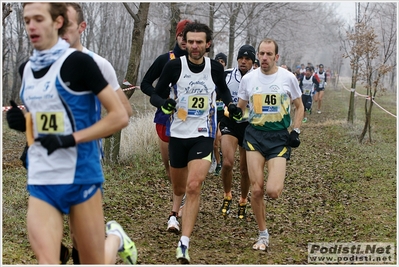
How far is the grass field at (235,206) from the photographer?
19.7 ft

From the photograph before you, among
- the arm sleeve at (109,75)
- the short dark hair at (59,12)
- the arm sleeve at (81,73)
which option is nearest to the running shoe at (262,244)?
the arm sleeve at (109,75)

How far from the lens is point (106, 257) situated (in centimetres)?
387

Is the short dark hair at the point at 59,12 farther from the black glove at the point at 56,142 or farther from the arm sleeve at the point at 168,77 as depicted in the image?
the arm sleeve at the point at 168,77

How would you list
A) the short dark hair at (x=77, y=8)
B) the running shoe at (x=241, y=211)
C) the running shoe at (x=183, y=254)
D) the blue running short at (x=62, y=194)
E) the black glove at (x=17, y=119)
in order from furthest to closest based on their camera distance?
the running shoe at (x=241, y=211)
the running shoe at (x=183, y=254)
the short dark hair at (x=77, y=8)
the black glove at (x=17, y=119)
the blue running short at (x=62, y=194)

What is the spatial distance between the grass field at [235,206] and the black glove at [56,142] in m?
2.26

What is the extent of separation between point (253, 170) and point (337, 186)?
3.81 meters

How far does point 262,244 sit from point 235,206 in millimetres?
2234

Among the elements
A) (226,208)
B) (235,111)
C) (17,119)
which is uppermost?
(17,119)

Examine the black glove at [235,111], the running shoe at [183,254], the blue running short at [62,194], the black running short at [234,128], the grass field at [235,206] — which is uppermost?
the black glove at [235,111]

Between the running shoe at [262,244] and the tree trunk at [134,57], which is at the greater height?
the tree trunk at [134,57]

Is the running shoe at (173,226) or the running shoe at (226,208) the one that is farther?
the running shoe at (226,208)

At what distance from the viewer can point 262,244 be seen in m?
6.07

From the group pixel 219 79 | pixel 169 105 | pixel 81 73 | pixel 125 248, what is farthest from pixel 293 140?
pixel 81 73

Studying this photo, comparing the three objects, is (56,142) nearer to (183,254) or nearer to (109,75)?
(109,75)
